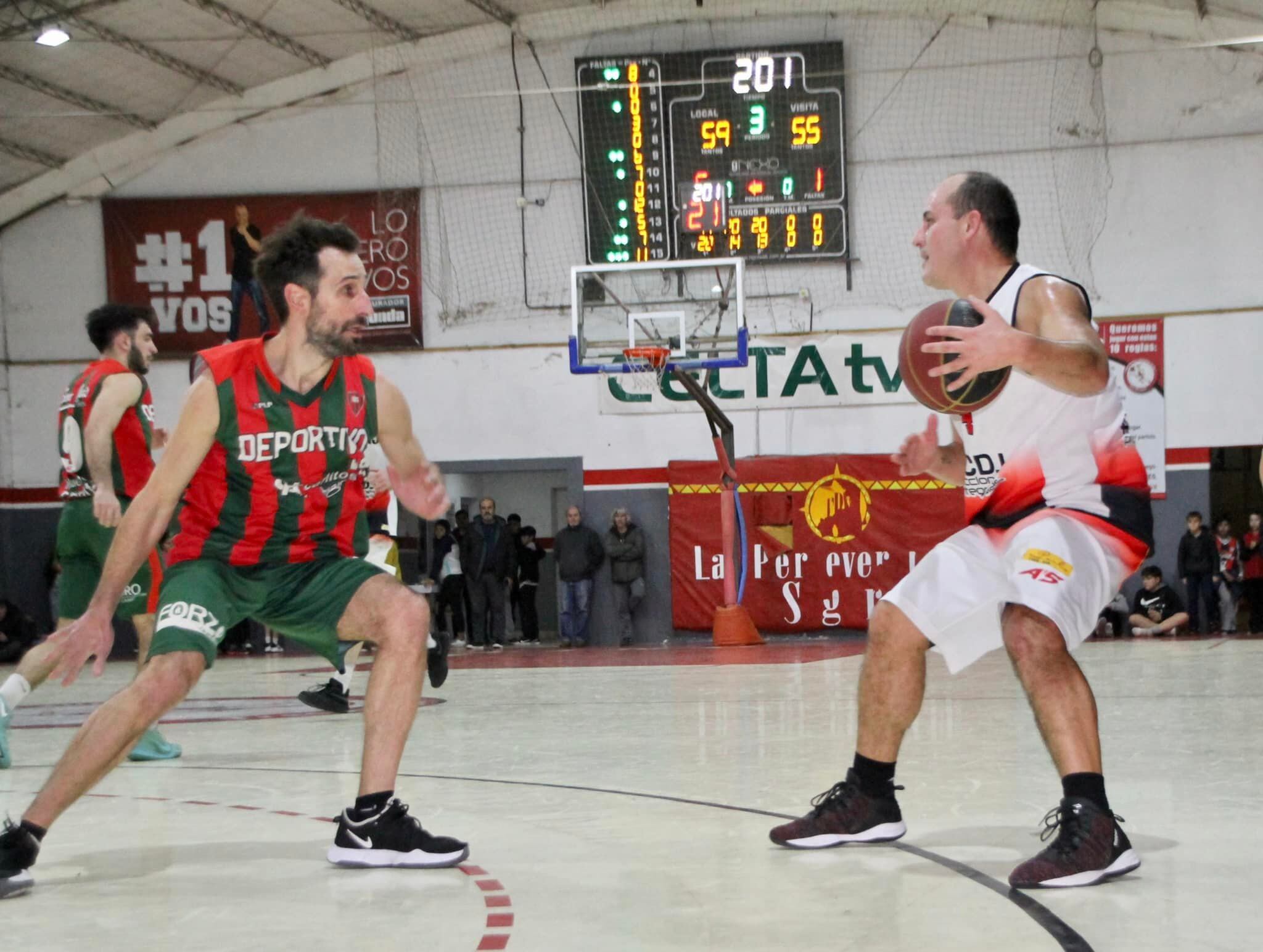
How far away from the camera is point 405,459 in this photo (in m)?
4.52

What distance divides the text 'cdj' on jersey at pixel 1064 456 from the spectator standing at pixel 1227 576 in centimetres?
1516

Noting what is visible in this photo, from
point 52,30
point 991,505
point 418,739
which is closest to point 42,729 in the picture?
point 418,739

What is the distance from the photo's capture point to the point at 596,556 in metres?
19.5

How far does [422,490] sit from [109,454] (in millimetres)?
2741

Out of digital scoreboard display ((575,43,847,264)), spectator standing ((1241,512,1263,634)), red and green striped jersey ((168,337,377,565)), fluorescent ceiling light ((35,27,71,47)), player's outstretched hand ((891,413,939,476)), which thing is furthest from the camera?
spectator standing ((1241,512,1263,634))

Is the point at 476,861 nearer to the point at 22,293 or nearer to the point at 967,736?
the point at 967,736

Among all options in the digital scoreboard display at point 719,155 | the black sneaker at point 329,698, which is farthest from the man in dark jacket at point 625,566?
the black sneaker at point 329,698

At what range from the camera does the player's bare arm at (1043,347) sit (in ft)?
11.6

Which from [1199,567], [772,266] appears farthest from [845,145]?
[1199,567]

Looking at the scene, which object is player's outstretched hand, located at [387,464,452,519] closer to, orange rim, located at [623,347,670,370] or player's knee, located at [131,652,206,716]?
player's knee, located at [131,652,206,716]

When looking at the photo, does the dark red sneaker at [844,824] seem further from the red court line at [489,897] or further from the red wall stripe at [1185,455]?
the red wall stripe at [1185,455]

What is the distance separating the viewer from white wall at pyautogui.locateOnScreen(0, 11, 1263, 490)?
62.7 feet

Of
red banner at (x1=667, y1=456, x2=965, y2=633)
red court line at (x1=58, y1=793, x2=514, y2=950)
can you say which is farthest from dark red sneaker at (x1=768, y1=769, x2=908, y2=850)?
red banner at (x1=667, y1=456, x2=965, y2=633)

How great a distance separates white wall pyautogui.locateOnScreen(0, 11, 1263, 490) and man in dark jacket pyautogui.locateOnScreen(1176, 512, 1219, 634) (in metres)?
1.61
